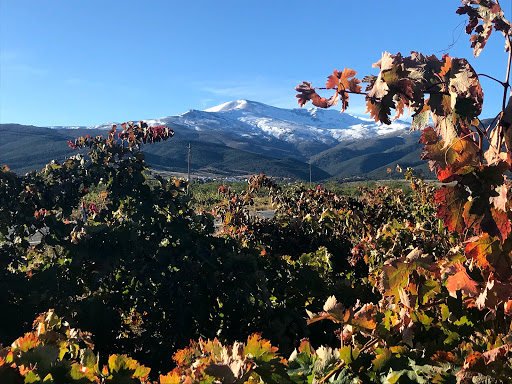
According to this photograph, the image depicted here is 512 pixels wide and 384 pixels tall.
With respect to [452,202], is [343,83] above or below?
above

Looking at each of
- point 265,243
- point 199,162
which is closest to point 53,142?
point 199,162

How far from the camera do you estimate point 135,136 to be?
14.4 ft

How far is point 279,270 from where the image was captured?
157 inches

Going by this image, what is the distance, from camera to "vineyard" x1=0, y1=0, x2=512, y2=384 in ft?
3.95

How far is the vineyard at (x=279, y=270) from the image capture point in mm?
1203

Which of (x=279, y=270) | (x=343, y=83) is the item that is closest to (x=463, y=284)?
(x=343, y=83)

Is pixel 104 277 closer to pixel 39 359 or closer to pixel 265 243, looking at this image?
pixel 39 359

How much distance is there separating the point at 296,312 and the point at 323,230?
2903mm

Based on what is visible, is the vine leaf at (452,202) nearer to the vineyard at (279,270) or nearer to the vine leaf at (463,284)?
the vineyard at (279,270)

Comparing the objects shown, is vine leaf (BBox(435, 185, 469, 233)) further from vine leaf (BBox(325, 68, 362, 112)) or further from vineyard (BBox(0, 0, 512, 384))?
vine leaf (BBox(325, 68, 362, 112))

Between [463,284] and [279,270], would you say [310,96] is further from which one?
Answer: [279,270]

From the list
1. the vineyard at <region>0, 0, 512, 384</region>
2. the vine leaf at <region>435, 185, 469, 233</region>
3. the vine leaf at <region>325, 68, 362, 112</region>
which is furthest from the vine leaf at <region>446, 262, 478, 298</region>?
the vine leaf at <region>325, 68, 362, 112</region>

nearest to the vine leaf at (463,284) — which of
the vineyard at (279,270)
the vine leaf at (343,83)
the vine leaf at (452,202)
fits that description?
the vineyard at (279,270)

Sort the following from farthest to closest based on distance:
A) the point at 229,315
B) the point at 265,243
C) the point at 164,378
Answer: the point at 265,243 < the point at 229,315 < the point at 164,378
